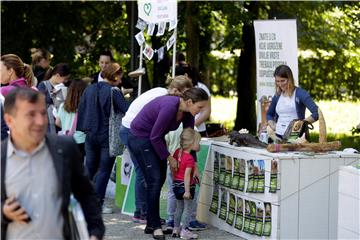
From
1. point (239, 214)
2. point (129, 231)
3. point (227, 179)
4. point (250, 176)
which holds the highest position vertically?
point (250, 176)

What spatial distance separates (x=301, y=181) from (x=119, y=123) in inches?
96.4

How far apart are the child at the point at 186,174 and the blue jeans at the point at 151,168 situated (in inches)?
7.0

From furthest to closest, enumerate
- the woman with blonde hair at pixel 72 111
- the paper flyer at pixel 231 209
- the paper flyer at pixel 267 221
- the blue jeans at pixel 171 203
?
1. the woman with blonde hair at pixel 72 111
2. the blue jeans at pixel 171 203
3. the paper flyer at pixel 231 209
4. the paper flyer at pixel 267 221

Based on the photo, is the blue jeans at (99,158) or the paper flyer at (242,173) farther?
the blue jeans at (99,158)

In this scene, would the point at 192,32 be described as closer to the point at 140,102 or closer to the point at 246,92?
the point at 246,92

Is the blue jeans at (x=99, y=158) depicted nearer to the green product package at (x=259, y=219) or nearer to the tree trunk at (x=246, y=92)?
the green product package at (x=259, y=219)

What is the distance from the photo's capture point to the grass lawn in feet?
60.9

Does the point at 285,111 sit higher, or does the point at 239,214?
the point at 285,111

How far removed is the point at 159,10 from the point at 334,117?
16.0m

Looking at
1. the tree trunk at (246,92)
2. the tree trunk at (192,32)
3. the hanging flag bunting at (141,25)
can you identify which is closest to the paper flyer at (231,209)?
the hanging flag bunting at (141,25)

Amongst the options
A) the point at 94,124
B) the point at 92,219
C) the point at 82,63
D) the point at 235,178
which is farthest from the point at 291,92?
the point at 82,63

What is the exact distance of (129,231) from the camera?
8.67 metres

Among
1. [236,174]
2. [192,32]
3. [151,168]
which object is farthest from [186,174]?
[192,32]

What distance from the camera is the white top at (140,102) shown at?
846 cm
